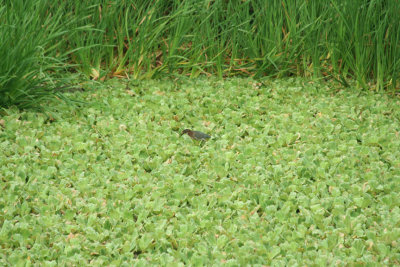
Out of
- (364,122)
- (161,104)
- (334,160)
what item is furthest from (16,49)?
(364,122)

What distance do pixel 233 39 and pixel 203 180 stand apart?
1830 mm

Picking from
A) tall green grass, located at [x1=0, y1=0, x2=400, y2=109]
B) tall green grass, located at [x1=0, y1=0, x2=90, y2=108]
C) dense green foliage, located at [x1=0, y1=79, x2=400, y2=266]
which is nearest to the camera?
dense green foliage, located at [x1=0, y1=79, x2=400, y2=266]

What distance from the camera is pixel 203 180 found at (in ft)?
9.57

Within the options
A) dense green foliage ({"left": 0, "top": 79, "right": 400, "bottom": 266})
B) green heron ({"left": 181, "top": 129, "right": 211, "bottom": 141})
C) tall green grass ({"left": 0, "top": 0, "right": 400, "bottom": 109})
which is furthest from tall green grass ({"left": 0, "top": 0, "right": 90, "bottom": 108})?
green heron ({"left": 181, "top": 129, "right": 211, "bottom": 141})

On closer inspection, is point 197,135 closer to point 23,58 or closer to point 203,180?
point 203,180

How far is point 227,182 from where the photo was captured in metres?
2.89

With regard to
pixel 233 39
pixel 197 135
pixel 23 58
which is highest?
pixel 23 58

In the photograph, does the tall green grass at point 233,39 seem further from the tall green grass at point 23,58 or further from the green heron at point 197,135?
the green heron at point 197,135

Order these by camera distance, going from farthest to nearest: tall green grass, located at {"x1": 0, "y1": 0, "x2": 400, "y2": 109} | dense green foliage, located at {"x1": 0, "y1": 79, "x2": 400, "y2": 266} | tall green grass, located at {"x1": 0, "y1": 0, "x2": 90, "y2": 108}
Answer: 1. tall green grass, located at {"x1": 0, "y1": 0, "x2": 400, "y2": 109}
2. tall green grass, located at {"x1": 0, "y1": 0, "x2": 90, "y2": 108}
3. dense green foliage, located at {"x1": 0, "y1": 79, "x2": 400, "y2": 266}

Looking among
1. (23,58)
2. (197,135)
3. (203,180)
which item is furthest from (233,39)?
(203,180)

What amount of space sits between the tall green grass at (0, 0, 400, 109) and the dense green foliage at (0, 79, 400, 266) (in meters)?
0.28

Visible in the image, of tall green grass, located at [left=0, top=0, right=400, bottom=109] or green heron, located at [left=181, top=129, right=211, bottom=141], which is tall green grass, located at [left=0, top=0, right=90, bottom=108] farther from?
green heron, located at [left=181, top=129, right=211, bottom=141]

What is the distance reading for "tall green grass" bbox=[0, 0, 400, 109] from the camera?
4129 mm

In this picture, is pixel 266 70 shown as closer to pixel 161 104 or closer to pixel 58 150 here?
pixel 161 104
